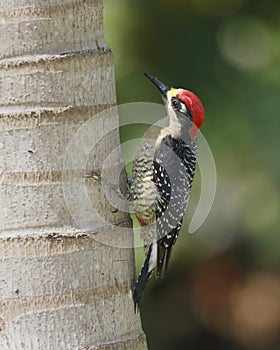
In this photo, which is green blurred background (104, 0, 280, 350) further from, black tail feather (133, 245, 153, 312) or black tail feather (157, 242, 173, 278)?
black tail feather (133, 245, 153, 312)

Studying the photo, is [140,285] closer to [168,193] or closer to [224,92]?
[168,193]

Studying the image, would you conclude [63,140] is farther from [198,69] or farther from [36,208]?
[198,69]

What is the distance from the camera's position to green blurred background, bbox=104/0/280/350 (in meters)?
5.50

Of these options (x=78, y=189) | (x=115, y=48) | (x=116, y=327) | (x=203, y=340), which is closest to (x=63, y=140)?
(x=78, y=189)

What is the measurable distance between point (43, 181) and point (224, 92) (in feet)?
10.1

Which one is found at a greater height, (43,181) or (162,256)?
(43,181)

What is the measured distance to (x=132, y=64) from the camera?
563 cm

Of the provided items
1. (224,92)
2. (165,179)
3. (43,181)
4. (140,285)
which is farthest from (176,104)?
(224,92)

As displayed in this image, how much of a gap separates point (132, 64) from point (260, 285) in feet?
6.08

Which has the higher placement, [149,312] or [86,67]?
[86,67]

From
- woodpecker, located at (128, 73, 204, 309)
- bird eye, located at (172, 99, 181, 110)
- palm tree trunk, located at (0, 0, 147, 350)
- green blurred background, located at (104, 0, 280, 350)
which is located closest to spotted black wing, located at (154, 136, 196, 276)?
woodpecker, located at (128, 73, 204, 309)

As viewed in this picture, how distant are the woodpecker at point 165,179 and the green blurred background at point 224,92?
1106 millimetres

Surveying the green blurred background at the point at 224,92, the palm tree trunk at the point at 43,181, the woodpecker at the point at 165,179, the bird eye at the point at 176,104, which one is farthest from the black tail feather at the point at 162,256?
the green blurred background at the point at 224,92

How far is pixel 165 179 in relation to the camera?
13.1 ft
